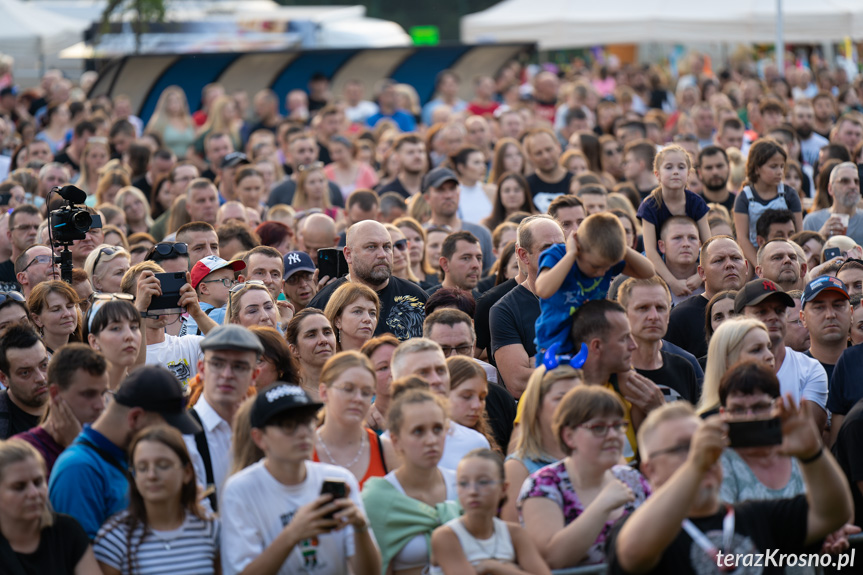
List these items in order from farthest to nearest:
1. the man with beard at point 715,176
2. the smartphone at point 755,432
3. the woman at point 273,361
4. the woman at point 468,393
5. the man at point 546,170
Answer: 1. the man at point 546,170
2. the man with beard at point 715,176
3. the woman at point 273,361
4. the woman at point 468,393
5. the smartphone at point 755,432

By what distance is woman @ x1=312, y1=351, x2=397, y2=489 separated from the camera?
4.80 m

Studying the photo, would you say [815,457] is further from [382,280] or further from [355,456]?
[382,280]

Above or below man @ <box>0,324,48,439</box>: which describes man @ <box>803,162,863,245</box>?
above

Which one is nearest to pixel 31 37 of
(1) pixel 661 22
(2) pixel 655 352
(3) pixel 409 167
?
(1) pixel 661 22

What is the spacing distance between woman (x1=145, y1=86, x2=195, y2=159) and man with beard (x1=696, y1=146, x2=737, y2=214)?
8.06 m

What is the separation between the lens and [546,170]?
1084cm

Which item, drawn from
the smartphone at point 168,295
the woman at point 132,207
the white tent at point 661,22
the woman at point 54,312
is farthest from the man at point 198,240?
the white tent at point 661,22

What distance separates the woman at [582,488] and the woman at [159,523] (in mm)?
1224

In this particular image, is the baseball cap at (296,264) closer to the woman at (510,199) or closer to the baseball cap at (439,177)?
the baseball cap at (439,177)

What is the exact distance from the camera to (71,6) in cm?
2861

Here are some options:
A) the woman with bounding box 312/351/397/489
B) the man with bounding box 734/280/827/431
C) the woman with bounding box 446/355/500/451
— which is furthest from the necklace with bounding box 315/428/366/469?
the man with bounding box 734/280/827/431

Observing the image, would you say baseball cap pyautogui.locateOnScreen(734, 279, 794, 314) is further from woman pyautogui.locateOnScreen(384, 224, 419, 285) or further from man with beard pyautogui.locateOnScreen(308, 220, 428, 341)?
woman pyautogui.locateOnScreen(384, 224, 419, 285)

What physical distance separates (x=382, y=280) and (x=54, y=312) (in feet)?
6.46

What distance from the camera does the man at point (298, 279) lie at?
7.40 metres
